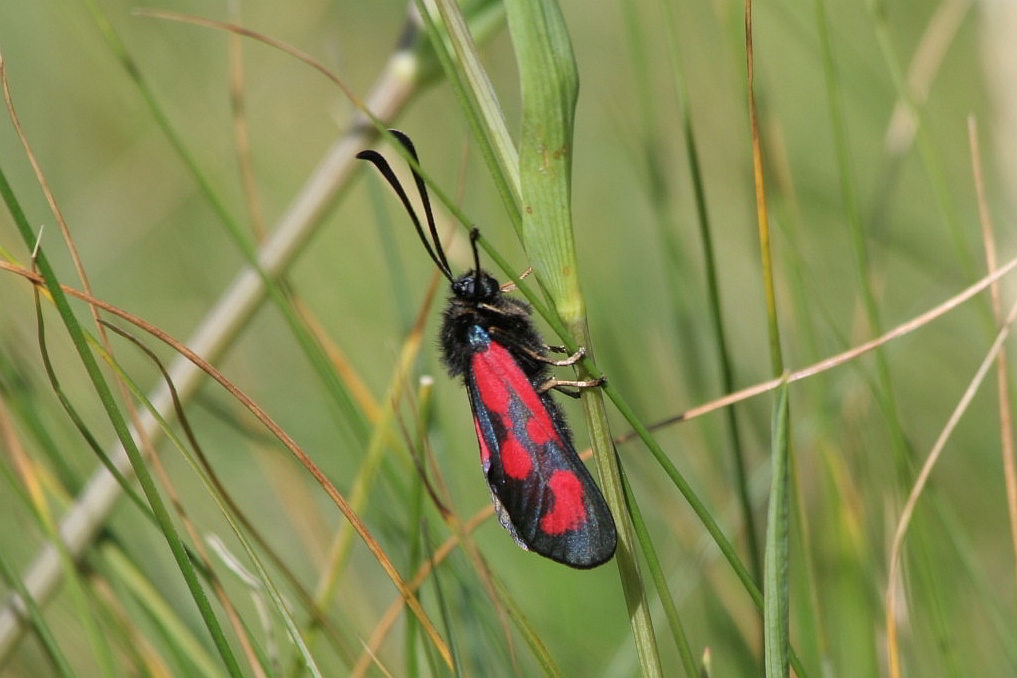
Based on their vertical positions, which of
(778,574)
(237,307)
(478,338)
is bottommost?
(778,574)

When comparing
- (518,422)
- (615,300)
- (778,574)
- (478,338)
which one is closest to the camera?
(778,574)

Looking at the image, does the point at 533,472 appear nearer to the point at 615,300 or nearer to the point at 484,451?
the point at 484,451

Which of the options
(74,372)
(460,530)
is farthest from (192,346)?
(74,372)

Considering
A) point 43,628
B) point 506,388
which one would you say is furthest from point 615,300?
point 43,628

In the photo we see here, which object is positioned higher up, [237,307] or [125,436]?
[237,307]

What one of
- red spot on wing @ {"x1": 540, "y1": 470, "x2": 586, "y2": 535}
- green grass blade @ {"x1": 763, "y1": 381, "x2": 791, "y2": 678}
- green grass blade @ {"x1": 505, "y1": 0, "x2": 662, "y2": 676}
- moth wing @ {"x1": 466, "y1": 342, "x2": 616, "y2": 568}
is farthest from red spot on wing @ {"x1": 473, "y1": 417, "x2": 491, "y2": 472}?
green grass blade @ {"x1": 763, "y1": 381, "x2": 791, "y2": 678}

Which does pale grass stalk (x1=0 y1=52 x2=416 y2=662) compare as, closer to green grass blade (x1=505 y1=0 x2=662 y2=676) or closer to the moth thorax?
the moth thorax

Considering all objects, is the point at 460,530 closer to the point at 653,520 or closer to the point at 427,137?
the point at 653,520
